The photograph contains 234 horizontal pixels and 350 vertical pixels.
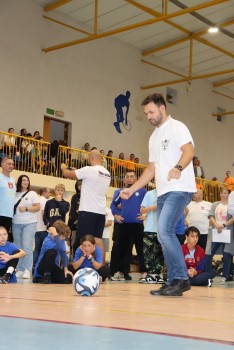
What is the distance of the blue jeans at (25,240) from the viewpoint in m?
8.88

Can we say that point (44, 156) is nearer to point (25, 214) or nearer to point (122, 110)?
point (122, 110)

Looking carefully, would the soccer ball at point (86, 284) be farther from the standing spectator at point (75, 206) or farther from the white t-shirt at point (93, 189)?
the standing spectator at point (75, 206)

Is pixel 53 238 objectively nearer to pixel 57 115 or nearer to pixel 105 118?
pixel 57 115

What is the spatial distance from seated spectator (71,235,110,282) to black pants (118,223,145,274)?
65.5 inches

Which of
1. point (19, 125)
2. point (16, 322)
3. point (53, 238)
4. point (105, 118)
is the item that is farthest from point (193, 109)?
point (16, 322)

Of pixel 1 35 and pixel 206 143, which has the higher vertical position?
pixel 1 35

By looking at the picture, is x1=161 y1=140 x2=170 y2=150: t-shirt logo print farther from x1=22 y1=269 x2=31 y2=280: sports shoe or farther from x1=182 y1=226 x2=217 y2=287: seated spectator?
x1=22 y1=269 x2=31 y2=280: sports shoe

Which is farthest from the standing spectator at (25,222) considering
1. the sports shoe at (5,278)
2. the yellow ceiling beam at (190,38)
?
the yellow ceiling beam at (190,38)

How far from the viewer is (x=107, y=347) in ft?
6.91

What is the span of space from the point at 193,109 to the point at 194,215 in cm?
1599

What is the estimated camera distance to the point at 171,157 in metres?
5.14

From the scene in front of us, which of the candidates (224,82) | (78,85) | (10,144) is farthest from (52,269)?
(224,82)

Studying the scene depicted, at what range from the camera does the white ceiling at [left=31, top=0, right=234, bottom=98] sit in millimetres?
19062

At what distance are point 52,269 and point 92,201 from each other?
1018 mm
